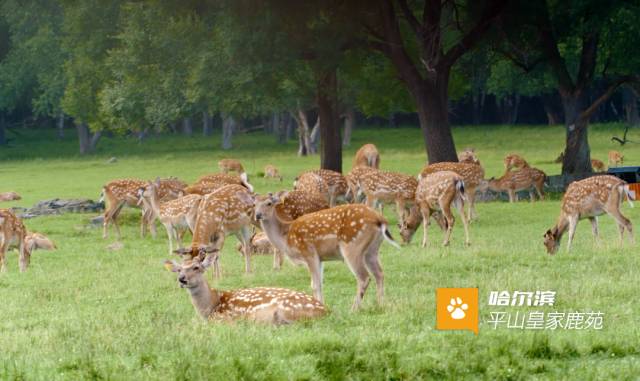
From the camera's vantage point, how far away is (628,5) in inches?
1082

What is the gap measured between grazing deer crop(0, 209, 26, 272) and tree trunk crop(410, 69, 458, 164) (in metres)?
12.5

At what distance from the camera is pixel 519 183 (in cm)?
2672

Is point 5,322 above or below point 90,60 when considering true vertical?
below

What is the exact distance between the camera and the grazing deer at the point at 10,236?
17.3 meters

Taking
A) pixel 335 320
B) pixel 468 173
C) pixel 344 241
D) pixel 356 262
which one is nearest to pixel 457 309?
pixel 335 320

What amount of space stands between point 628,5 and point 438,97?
5.15m

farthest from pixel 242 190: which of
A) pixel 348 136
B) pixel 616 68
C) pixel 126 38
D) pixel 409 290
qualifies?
pixel 348 136

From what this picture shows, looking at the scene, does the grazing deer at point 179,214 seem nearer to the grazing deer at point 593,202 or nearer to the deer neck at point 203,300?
the grazing deer at point 593,202

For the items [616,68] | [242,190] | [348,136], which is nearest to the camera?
[242,190]

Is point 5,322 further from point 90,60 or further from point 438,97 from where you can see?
point 90,60

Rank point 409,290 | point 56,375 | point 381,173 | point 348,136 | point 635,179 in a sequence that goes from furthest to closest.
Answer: point 348,136, point 635,179, point 381,173, point 409,290, point 56,375

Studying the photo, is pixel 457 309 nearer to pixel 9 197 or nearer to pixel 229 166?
pixel 9 197

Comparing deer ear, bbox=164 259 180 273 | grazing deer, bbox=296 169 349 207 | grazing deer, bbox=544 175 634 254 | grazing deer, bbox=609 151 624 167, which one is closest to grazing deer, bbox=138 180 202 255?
grazing deer, bbox=296 169 349 207

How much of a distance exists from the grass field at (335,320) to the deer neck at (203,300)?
28 centimetres
